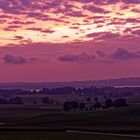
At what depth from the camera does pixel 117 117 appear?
527ft

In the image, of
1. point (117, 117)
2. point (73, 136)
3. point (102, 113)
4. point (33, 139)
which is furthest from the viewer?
point (102, 113)

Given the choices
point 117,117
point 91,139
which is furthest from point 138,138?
point 117,117

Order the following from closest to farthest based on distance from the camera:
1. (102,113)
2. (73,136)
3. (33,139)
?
(33,139) < (73,136) < (102,113)

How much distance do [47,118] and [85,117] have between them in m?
12.5

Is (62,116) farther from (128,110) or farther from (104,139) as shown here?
(104,139)

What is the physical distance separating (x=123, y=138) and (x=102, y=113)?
94072 mm

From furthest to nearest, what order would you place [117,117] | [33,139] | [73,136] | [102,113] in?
[102,113]
[117,117]
[73,136]
[33,139]

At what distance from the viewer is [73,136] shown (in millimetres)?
82500

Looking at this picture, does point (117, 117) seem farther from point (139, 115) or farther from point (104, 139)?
point (104, 139)

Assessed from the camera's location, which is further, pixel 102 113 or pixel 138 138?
pixel 102 113

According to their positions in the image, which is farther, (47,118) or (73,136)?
(47,118)

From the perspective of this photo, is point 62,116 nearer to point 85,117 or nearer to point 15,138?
point 85,117

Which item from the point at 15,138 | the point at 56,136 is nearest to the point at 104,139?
the point at 56,136

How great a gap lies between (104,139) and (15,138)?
1411cm
